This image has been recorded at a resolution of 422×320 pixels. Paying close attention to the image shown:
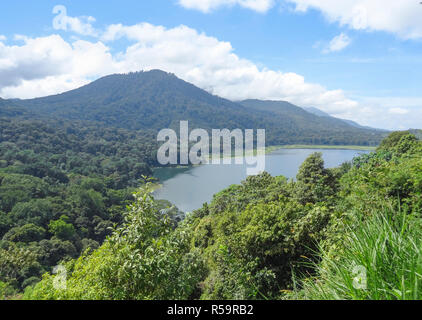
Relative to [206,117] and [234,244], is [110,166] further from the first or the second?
[206,117]

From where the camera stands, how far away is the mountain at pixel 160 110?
105m

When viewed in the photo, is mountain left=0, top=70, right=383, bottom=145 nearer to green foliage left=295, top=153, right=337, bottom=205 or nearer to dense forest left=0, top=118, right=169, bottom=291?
dense forest left=0, top=118, right=169, bottom=291

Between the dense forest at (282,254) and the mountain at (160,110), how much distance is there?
294ft

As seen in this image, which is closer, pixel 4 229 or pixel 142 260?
pixel 142 260

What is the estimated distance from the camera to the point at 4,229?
2066 cm

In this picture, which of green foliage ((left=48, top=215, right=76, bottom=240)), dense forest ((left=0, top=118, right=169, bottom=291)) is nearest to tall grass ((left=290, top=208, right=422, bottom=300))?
dense forest ((left=0, top=118, right=169, bottom=291))

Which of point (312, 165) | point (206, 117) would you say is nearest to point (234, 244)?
point (312, 165)

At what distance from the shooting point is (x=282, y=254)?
6285 mm

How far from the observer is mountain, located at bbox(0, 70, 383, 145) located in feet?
344

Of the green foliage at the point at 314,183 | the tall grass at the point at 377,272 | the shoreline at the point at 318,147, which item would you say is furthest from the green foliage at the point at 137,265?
the shoreline at the point at 318,147

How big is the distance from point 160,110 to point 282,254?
437 ft

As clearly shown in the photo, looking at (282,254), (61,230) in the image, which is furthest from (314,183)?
(61,230)

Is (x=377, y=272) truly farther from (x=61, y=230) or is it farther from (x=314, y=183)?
(x=61, y=230)
